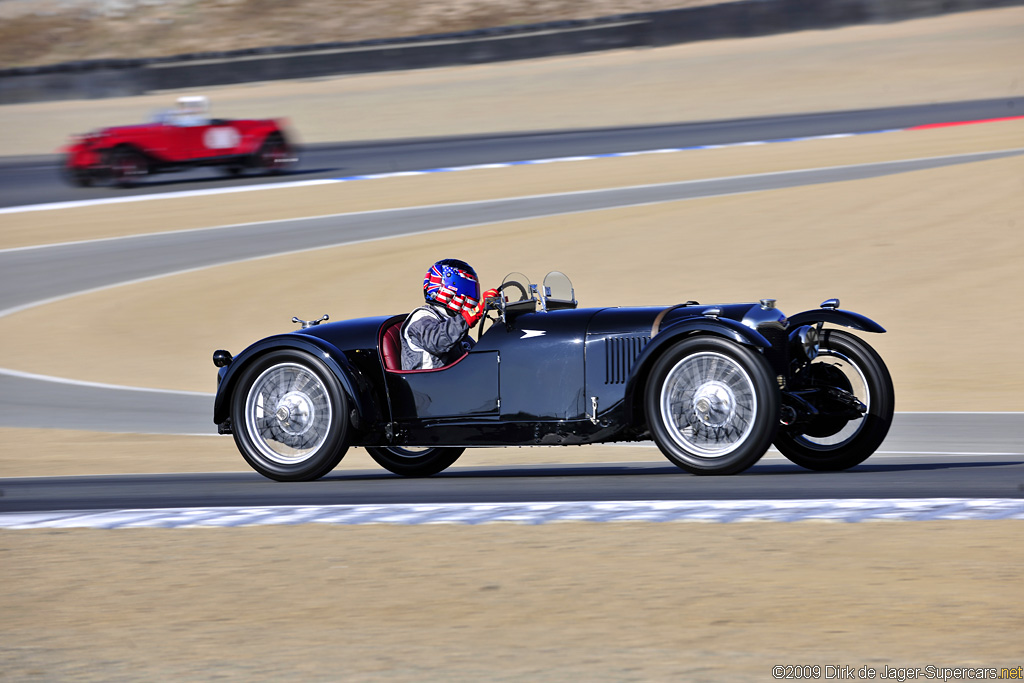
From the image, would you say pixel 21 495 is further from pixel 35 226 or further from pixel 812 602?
pixel 35 226

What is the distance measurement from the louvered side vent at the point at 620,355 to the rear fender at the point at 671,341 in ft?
0.39

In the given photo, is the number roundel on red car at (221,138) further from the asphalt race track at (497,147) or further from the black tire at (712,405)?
the black tire at (712,405)

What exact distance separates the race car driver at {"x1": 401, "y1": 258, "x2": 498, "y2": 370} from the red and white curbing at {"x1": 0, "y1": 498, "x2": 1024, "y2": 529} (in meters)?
1.06

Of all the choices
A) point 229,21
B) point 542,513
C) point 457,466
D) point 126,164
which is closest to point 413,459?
point 457,466

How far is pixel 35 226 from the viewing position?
2367cm

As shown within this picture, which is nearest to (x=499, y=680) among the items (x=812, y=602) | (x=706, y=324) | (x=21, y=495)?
(x=812, y=602)

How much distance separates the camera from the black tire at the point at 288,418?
8.12 metres

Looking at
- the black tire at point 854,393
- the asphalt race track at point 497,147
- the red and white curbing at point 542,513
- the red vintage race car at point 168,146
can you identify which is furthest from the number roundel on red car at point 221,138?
the black tire at point 854,393

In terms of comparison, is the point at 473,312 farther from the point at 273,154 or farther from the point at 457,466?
A: the point at 273,154

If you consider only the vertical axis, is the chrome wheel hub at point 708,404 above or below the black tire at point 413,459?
above

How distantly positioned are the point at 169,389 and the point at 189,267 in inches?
253

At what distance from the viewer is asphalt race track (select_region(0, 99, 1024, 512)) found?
7668 millimetres

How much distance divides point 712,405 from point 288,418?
7.94 feet

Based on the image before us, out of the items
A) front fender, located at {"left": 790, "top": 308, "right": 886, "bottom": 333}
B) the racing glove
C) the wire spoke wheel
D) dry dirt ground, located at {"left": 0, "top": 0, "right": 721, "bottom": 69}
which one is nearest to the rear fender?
front fender, located at {"left": 790, "top": 308, "right": 886, "bottom": 333}
